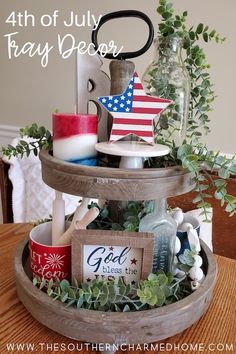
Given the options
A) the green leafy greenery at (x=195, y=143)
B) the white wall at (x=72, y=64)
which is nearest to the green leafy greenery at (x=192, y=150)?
the green leafy greenery at (x=195, y=143)

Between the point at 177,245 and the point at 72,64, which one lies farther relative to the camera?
the point at 72,64

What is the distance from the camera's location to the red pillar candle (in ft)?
1.70

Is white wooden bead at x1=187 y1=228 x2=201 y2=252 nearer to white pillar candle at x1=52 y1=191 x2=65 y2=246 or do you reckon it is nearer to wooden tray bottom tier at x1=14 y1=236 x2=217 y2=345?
wooden tray bottom tier at x1=14 y1=236 x2=217 y2=345

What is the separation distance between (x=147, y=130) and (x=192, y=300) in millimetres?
276

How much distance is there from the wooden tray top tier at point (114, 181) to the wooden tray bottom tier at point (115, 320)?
17 cm

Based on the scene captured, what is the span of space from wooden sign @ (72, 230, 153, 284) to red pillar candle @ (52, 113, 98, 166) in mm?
119

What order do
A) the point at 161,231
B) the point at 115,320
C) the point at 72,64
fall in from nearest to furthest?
the point at 115,320 < the point at 161,231 < the point at 72,64

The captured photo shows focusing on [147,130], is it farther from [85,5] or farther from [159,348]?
[85,5]

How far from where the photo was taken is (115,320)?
1.55 ft

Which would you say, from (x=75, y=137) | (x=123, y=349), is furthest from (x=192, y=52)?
(x=123, y=349)

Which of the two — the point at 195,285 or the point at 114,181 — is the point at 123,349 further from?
the point at 114,181

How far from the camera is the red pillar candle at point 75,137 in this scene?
52 cm

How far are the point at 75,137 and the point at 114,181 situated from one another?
0.33ft

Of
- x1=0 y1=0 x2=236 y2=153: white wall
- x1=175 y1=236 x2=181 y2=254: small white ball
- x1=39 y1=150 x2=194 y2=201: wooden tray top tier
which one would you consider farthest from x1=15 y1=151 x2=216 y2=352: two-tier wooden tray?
x1=0 y1=0 x2=236 y2=153: white wall
